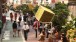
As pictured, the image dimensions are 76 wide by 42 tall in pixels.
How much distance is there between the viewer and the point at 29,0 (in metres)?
86.3

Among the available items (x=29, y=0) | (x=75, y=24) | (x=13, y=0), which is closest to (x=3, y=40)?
(x=75, y=24)

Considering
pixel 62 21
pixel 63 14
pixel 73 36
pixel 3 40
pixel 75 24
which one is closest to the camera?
pixel 73 36

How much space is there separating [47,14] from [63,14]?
78.1 inches

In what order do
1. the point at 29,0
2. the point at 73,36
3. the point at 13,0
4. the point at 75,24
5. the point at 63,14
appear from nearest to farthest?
the point at 73,36 < the point at 75,24 < the point at 63,14 < the point at 29,0 < the point at 13,0

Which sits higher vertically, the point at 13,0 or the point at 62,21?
the point at 62,21

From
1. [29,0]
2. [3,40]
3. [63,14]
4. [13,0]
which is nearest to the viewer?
[63,14]

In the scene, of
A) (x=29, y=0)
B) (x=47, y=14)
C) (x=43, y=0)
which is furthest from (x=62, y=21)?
(x=29, y=0)

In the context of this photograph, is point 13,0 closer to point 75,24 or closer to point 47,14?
point 47,14

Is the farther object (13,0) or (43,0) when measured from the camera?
(13,0)

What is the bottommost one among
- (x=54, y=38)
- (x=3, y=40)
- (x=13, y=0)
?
(x=13, y=0)

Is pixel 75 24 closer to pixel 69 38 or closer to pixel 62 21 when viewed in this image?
pixel 69 38

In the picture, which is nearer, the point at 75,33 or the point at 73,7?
the point at 75,33

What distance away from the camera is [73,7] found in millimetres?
34250

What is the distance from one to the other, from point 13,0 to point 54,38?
8647 centimetres
